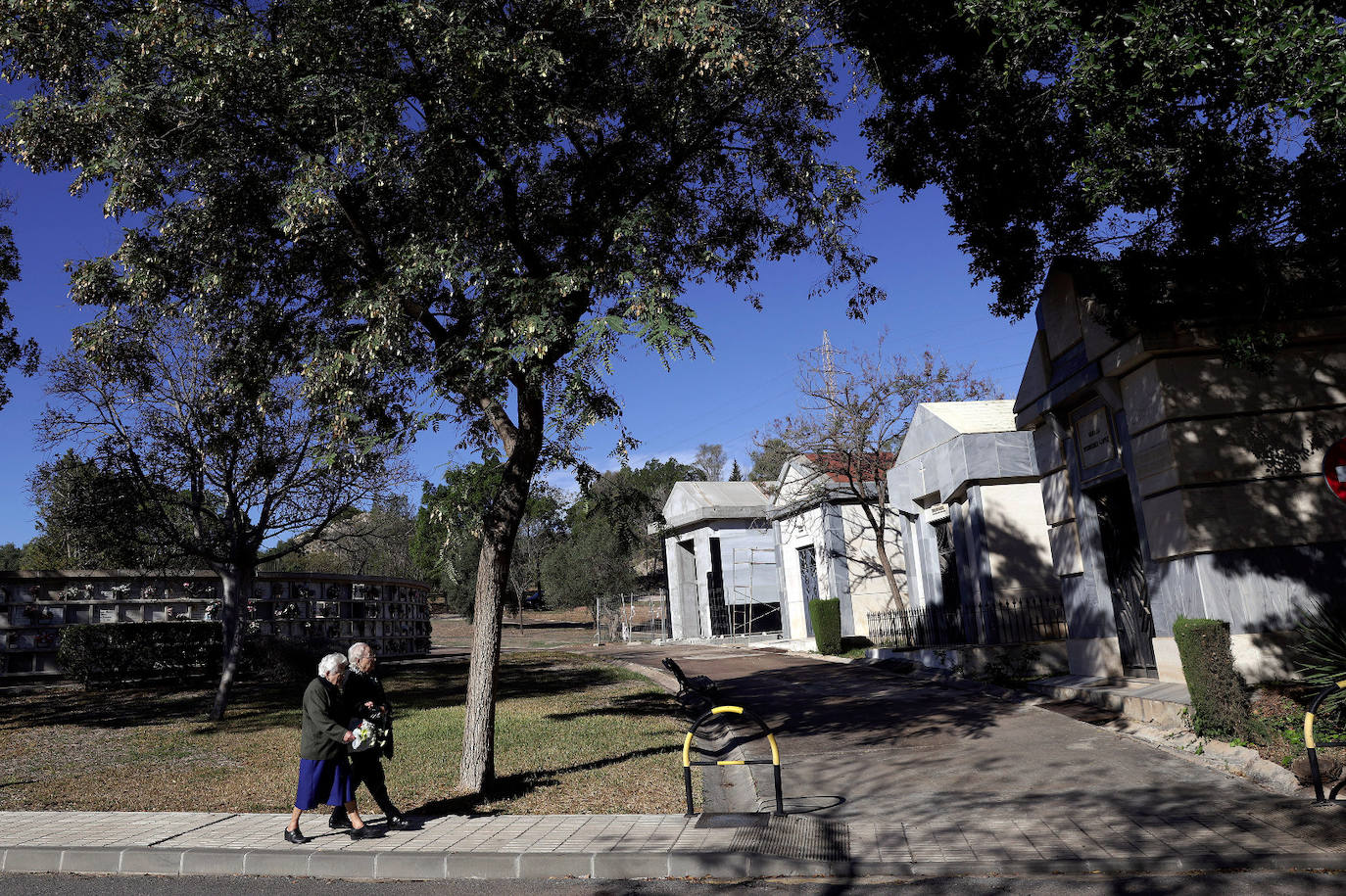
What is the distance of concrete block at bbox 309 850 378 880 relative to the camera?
624cm

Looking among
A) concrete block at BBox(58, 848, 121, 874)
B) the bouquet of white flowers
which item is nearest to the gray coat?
the bouquet of white flowers

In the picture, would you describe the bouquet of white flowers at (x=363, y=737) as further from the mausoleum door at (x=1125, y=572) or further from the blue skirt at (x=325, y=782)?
the mausoleum door at (x=1125, y=572)

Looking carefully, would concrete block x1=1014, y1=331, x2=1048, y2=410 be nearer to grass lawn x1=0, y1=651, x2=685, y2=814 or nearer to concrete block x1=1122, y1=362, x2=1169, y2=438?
concrete block x1=1122, y1=362, x2=1169, y2=438

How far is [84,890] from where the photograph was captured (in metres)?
6.07

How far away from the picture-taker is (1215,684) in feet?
26.9

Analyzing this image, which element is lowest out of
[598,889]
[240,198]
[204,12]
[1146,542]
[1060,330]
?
[598,889]

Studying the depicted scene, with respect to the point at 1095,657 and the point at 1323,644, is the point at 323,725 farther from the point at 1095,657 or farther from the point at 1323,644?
the point at 1095,657

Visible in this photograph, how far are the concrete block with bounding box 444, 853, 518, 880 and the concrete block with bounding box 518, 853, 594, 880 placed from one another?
76mm

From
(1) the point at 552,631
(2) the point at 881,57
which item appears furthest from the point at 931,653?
(1) the point at 552,631

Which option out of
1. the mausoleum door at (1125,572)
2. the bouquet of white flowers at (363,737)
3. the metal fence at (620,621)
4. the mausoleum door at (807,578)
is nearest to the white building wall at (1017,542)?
the mausoleum door at (1125,572)

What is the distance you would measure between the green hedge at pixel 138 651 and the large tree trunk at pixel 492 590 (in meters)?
14.7

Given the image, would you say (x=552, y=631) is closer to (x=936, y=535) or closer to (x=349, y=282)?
(x=936, y=535)

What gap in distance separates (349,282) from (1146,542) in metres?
10.2

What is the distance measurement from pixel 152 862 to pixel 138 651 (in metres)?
15.7
